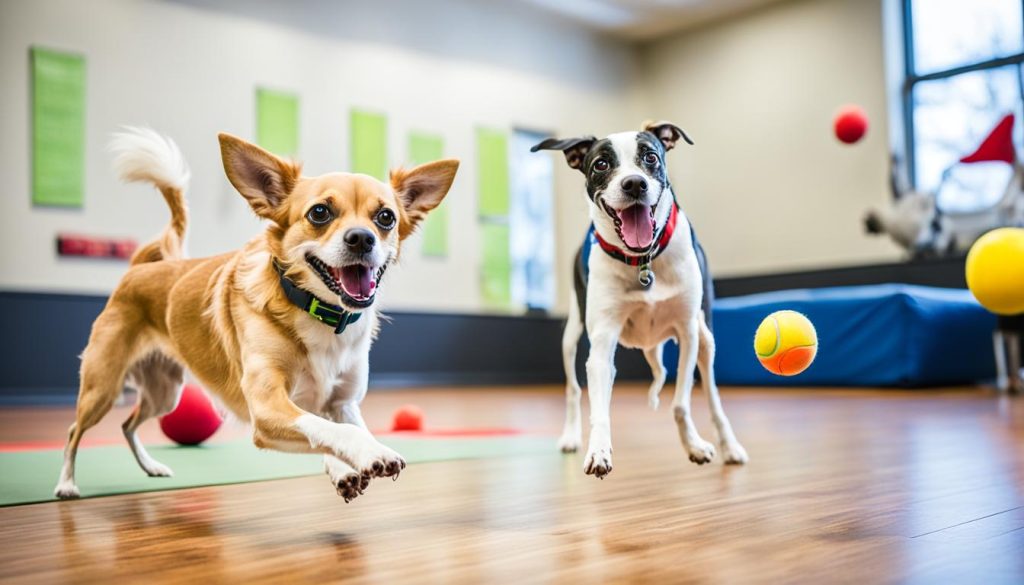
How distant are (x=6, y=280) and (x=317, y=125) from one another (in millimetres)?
2748

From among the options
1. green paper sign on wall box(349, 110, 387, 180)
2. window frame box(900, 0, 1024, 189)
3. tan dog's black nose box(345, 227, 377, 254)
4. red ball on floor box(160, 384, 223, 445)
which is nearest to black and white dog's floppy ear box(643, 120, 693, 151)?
tan dog's black nose box(345, 227, 377, 254)

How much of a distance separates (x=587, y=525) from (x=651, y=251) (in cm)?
68

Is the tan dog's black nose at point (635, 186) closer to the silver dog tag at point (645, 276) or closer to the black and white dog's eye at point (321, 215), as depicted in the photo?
the silver dog tag at point (645, 276)

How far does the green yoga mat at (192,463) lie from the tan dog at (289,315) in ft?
0.67

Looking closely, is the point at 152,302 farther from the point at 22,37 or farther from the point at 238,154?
the point at 22,37

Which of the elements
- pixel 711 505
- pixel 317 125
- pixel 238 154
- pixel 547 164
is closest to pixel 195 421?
pixel 238 154

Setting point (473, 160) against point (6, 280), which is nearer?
point (6, 280)

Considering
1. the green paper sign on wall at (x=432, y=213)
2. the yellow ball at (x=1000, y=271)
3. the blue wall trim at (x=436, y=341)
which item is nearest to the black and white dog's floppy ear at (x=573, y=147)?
the yellow ball at (x=1000, y=271)

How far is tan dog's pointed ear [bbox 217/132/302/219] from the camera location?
6.00ft

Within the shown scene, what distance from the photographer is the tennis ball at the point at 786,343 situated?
2.13 meters

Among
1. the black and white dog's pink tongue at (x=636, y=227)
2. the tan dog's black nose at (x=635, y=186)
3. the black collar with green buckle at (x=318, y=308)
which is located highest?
the tan dog's black nose at (x=635, y=186)

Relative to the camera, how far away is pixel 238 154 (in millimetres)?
1834

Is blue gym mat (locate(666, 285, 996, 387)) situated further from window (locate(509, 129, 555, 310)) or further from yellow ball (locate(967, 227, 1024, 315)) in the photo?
yellow ball (locate(967, 227, 1024, 315))

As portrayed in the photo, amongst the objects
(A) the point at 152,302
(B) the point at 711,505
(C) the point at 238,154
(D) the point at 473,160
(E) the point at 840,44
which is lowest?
(B) the point at 711,505
